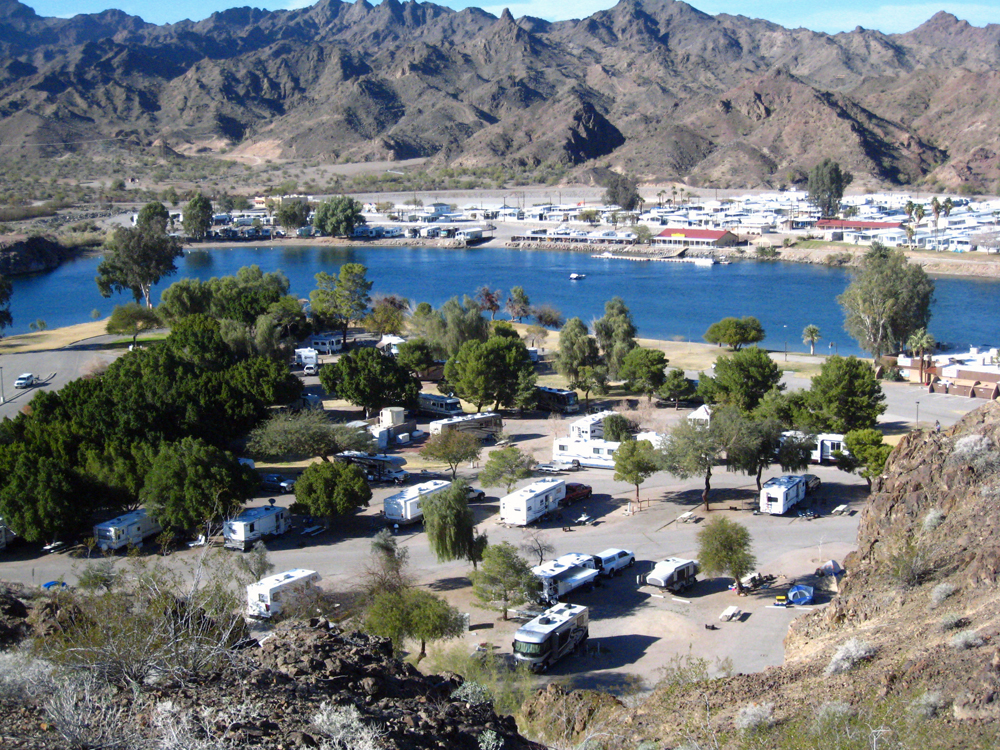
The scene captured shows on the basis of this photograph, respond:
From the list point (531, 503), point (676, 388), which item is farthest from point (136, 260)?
point (531, 503)

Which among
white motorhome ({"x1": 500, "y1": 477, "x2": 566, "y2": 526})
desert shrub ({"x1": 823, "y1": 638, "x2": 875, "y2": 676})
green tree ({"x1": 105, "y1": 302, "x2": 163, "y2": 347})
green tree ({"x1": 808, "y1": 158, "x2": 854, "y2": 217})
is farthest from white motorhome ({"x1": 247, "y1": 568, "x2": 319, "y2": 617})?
green tree ({"x1": 808, "y1": 158, "x2": 854, "y2": 217})

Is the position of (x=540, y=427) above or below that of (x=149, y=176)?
below

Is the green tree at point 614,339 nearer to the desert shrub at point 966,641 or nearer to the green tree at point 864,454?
the green tree at point 864,454

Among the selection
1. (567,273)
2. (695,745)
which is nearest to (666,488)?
(695,745)

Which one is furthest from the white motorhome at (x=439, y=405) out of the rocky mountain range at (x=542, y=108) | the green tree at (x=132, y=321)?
the rocky mountain range at (x=542, y=108)

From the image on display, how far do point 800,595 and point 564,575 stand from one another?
120 inches

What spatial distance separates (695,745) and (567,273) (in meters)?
50.4

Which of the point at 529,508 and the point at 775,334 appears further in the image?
the point at 775,334

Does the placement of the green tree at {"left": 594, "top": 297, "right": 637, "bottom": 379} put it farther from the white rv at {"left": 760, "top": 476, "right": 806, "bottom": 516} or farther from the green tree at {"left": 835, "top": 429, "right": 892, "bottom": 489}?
the white rv at {"left": 760, "top": 476, "right": 806, "bottom": 516}

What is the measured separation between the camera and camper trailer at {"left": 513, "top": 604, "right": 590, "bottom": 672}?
10.2 metres

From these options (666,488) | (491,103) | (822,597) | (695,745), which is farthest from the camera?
(491,103)

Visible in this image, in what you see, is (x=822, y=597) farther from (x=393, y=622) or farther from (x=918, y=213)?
(x=918, y=213)

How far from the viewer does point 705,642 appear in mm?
10758

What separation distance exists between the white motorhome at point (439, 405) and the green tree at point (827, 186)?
2111 inches
